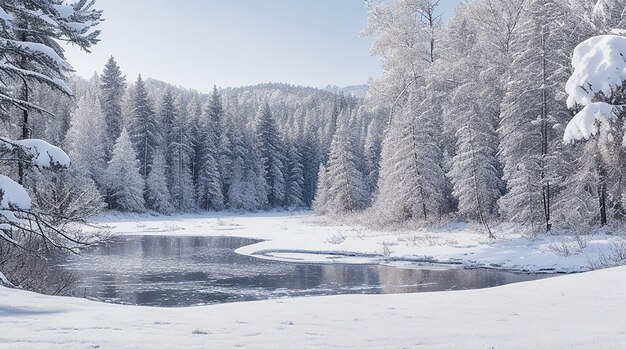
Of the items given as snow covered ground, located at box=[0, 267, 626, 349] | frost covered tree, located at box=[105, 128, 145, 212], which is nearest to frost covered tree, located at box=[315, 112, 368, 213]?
frost covered tree, located at box=[105, 128, 145, 212]

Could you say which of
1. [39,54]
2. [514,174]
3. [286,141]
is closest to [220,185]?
[286,141]

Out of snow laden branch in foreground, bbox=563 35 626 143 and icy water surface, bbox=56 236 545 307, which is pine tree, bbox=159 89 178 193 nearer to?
icy water surface, bbox=56 236 545 307

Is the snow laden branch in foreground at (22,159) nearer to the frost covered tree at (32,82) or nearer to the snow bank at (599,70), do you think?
the frost covered tree at (32,82)

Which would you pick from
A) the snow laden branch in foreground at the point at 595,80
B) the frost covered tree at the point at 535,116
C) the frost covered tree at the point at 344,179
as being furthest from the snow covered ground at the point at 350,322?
the frost covered tree at the point at 344,179

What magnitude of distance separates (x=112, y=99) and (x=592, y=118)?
66901 millimetres

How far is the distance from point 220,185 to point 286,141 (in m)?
18.5

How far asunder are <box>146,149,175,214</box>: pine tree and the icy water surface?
111 feet

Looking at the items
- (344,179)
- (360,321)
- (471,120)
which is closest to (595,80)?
(360,321)

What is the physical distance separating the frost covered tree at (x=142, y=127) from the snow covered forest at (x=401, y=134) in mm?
186

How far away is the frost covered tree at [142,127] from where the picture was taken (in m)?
65.5

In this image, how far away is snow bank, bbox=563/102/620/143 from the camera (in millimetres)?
9172

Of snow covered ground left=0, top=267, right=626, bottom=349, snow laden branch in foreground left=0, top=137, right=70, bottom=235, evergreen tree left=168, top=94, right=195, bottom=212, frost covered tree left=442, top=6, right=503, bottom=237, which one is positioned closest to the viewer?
snow covered ground left=0, top=267, right=626, bottom=349

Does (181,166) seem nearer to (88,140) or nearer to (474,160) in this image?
(88,140)

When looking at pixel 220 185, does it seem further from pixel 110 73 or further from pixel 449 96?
pixel 449 96
